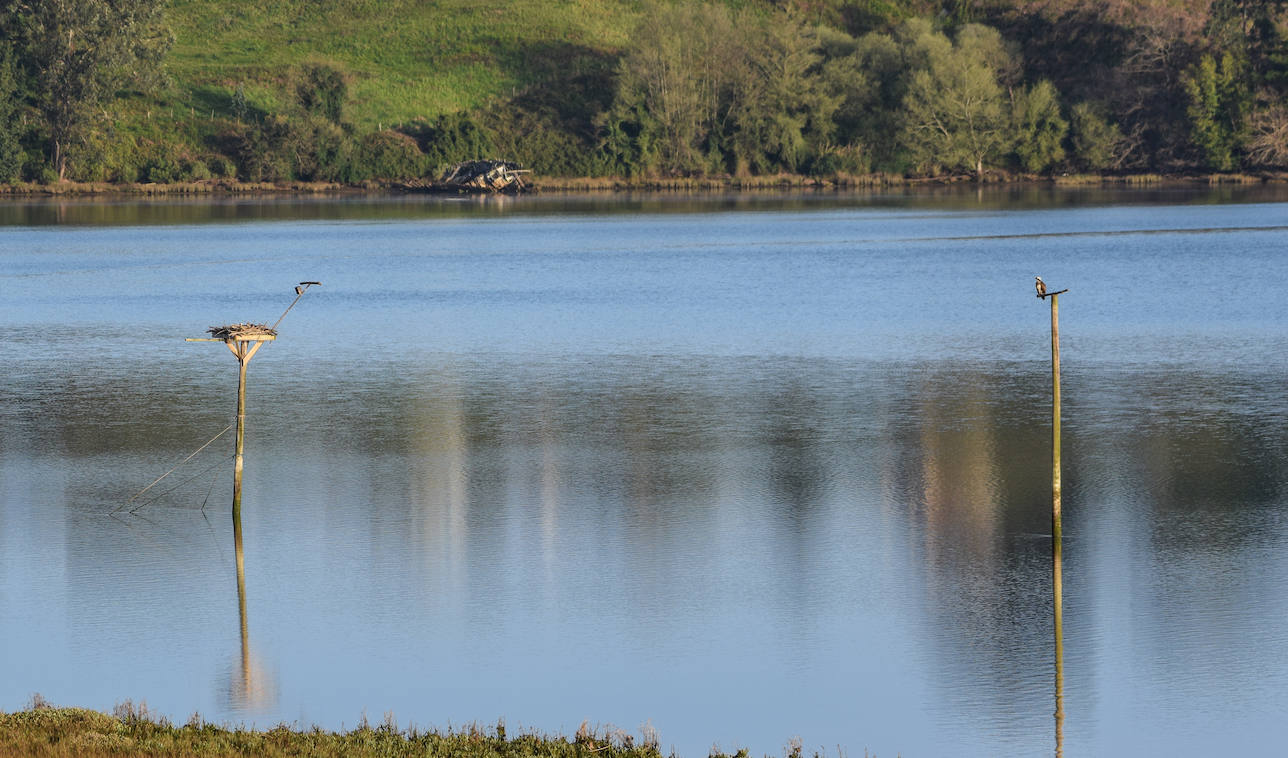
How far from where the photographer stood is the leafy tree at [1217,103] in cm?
12875

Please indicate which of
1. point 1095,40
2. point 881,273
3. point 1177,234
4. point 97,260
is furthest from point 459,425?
point 1095,40

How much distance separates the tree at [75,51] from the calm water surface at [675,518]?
67.0 m

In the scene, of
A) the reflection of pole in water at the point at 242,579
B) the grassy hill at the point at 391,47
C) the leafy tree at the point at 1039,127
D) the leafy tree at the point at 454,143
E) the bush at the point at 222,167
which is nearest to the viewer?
the reflection of pole in water at the point at 242,579

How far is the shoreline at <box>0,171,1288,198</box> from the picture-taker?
133125mm

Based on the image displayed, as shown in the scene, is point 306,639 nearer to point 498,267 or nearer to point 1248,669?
point 1248,669

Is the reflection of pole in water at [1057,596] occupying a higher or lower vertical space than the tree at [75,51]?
lower

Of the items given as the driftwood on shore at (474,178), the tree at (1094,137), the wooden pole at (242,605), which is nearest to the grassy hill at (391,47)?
the driftwood on shore at (474,178)

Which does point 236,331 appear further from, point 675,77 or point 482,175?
point 482,175

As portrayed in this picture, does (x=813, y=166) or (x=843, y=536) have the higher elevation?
(x=813, y=166)

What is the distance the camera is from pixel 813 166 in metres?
142

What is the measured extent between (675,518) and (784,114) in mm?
113624

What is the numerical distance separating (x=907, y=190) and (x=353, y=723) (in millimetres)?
125569

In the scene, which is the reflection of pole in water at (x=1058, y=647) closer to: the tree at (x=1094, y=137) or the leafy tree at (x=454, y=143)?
the tree at (x=1094, y=137)

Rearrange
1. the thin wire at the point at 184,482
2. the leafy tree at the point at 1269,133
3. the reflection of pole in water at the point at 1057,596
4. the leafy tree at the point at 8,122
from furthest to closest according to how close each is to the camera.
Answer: the leafy tree at the point at 1269,133
the leafy tree at the point at 8,122
the thin wire at the point at 184,482
the reflection of pole in water at the point at 1057,596
